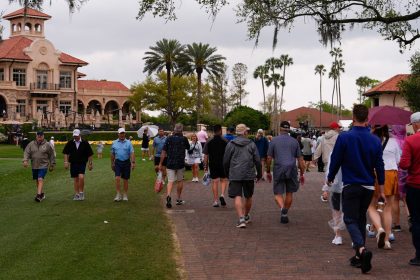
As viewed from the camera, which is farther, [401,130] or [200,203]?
[200,203]

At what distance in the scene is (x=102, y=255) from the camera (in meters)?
8.80

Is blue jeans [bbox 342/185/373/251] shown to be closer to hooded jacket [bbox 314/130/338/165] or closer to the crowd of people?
the crowd of people

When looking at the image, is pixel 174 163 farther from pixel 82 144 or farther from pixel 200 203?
pixel 82 144

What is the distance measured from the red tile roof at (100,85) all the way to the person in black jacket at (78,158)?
77837mm

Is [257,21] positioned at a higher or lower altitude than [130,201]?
higher

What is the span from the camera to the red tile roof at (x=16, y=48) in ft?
→ 269

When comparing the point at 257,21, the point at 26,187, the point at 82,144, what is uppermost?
the point at 257,21

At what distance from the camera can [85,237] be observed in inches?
401

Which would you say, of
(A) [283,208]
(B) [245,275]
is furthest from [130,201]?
(B) [245,275]

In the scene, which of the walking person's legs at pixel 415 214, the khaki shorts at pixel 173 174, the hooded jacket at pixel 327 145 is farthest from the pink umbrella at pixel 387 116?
the walking person's legs at pixel 415 214

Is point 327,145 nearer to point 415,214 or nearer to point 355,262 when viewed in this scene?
point 415,214

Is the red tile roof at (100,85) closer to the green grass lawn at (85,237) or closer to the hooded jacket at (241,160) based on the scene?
the green grass lawn at (85,237)

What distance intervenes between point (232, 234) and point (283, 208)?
153 centimetres

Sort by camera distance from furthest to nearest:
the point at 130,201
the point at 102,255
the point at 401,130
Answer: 1. the point at 130,201
2. the point at 401,130
3. the point at 102,255
